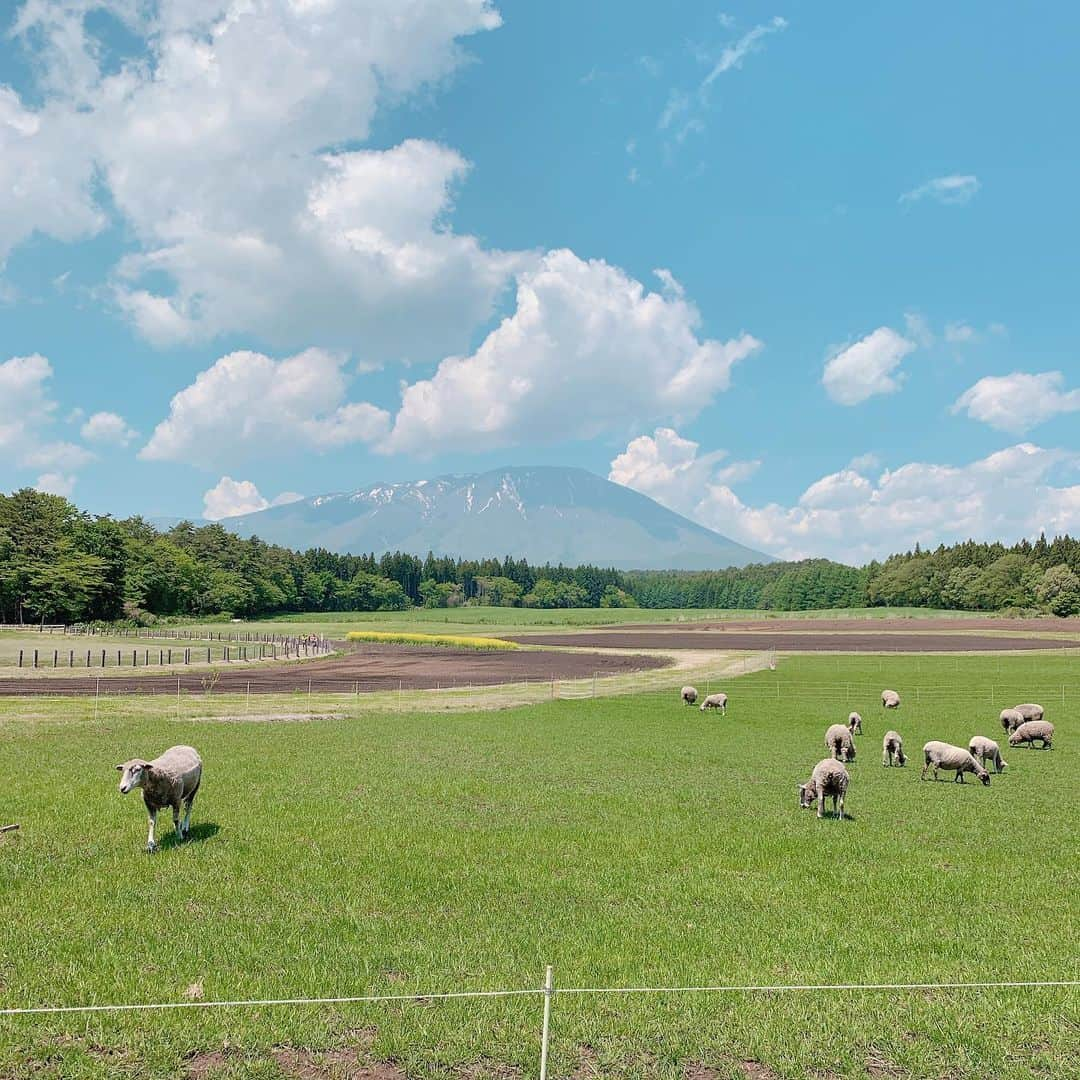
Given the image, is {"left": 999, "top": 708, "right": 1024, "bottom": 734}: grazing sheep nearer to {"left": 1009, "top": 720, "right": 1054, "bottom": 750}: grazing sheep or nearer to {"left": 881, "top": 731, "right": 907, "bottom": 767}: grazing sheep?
{"left": 1009, "top": 720, "right": 1054, "bottom": 750}: grazing sheep

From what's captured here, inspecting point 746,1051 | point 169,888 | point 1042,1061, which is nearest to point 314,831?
point 169,888

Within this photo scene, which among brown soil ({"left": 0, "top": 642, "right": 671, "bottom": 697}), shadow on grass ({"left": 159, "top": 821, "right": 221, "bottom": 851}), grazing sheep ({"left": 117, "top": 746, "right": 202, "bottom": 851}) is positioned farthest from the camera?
brown soil ({"left": 0, "top": 642, "right": 671, "bottom": 697})

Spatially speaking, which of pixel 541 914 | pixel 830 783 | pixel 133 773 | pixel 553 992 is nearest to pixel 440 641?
pixel 830 783

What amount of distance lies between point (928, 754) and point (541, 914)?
1742 centimetres

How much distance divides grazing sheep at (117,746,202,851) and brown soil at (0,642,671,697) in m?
35.8

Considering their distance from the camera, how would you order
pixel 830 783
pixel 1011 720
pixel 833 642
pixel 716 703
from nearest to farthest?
pixel 830 783, pixel 1011 720, pixel 716 703, pixel 833 642

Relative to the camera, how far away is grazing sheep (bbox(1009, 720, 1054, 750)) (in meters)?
30.0

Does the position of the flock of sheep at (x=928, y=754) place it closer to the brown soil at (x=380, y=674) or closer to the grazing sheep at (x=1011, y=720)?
the grazing sheep at (x=1011, y=720)

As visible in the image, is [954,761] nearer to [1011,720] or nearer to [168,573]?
[1011,720]

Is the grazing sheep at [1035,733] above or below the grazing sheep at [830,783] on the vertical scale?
below

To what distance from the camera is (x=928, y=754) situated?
23.8 m

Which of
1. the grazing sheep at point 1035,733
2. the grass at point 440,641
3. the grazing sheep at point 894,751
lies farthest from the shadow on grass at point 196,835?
the grass at point 440,641

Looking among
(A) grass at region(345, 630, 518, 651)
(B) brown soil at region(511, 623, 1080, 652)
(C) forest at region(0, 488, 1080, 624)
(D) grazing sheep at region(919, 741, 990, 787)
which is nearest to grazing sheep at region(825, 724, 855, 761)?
(D) grazing sheep at region(919, 741, 990, 787)

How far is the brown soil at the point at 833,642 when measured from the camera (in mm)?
91375
